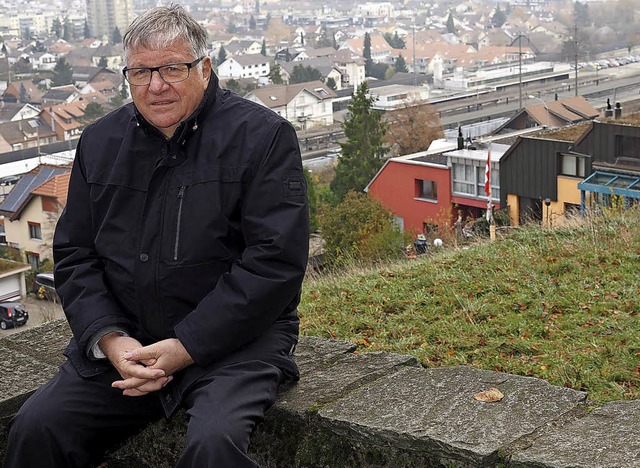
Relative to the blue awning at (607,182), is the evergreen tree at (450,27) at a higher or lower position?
lower

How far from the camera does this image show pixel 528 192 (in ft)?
70.1

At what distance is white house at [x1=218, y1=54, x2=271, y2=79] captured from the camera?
3383 inches

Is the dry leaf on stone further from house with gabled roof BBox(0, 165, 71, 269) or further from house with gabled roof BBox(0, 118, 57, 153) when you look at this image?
house with gabled roof BBox(0, 118, 57, 153)

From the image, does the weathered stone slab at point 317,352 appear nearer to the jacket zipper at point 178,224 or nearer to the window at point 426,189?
the jacket zipper at point 178,224

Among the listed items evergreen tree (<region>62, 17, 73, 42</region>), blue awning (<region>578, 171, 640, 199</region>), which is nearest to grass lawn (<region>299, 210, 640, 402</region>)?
blue awning (<region>578, 171, 640, 199</region>)

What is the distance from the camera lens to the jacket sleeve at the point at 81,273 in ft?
6.63

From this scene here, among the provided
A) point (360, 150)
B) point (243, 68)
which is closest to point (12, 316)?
point (360, 150)

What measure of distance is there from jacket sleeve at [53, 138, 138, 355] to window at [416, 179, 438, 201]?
21.7 metres

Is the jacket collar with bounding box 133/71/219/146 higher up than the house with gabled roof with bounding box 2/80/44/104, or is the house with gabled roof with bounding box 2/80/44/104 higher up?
the jacket collar with bounding box 133/71/219/146

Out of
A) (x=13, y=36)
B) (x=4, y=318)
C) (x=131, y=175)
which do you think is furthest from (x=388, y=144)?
(x=13, y=36)

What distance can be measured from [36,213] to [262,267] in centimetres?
2685

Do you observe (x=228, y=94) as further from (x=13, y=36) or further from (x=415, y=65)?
(x=13, y=36)

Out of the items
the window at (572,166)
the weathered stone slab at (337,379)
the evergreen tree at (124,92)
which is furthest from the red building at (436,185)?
the evergreen tree at (124,92)

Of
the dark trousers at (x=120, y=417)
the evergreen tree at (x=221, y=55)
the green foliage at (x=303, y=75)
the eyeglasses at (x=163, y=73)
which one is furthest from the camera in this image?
the evergreen tree at (x=221, y=55)
